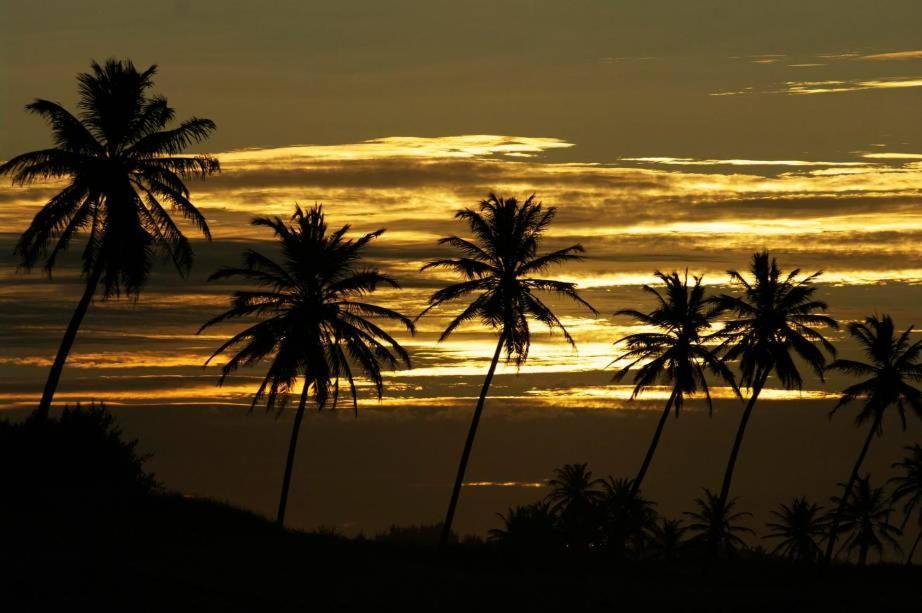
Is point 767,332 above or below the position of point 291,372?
above

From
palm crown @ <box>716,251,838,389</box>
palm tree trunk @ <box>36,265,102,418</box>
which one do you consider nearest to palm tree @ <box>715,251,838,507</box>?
palm crown @ <box>716,251,838,389</box>

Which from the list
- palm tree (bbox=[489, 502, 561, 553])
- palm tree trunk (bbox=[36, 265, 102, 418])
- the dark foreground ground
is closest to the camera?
the dark foreground ground

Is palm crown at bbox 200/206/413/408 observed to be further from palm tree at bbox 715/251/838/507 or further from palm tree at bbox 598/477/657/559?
palm tree at bbox 598/477/657/559

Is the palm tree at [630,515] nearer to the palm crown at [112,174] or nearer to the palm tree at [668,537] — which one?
the palm tree at [668,537]

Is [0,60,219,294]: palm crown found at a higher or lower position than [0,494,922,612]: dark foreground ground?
higher

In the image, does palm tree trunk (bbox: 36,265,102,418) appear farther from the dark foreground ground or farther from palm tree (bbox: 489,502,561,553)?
palm tree (bbox: 489,502,561,553)

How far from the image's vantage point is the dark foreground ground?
36.8m

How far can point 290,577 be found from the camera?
43.5 m

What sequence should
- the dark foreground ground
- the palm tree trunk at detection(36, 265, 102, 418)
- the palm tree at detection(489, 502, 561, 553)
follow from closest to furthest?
the dark foreground ground → the palm tree trunk at detection(36, 265, 102, 418) → the palm tree at detection(489, 502, 561, 553)

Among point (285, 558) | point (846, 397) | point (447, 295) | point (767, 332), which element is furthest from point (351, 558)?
point (846, 397)

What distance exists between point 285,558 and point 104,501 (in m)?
7.53

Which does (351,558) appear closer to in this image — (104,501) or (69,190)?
(104,501)

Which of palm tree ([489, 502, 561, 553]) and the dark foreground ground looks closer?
the dark foreground ground

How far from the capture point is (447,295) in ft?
213
